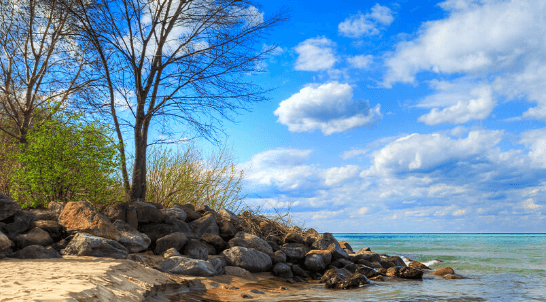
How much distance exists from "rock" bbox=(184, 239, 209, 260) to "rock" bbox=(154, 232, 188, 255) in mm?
176

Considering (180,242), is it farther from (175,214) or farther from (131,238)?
(175,214)

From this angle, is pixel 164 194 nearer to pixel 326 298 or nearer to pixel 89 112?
pixel 89 112

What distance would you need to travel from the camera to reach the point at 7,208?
7984mm

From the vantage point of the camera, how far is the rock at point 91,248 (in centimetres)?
711

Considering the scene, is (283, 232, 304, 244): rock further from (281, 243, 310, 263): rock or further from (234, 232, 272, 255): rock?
(234, 232, 272, 255): rock

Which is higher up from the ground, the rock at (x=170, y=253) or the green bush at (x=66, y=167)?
the green bush at (x=66, y=167)

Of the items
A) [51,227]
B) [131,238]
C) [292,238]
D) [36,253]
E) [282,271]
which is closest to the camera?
[36,253]

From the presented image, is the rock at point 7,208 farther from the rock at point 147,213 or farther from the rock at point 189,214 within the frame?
the rock at point 189,214

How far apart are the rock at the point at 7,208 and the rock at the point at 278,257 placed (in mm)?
5739

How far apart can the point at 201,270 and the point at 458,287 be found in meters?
6.39

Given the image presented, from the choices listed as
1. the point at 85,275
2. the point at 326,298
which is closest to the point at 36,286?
the point at 85,275

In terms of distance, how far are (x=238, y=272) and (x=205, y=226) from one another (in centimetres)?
197

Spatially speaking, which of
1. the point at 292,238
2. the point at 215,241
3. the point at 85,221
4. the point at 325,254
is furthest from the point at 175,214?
the point at 325,254

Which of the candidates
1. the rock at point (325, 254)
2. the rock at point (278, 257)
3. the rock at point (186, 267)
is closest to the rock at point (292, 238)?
the rock at point (325, 254)
